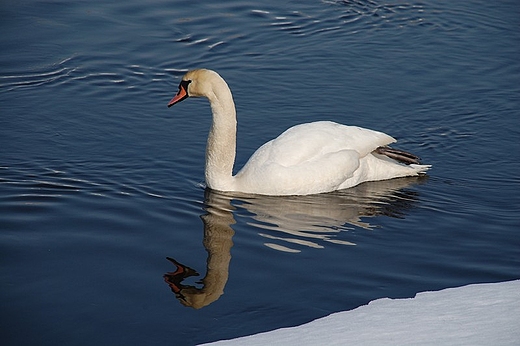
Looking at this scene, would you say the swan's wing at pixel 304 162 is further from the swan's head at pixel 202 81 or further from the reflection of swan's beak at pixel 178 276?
the reflection of swan's beak at pixel 178 276

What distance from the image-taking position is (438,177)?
9.91 meters

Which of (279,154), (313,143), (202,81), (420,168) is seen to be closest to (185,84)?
(202,81)

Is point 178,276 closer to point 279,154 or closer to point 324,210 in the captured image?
point 324,210

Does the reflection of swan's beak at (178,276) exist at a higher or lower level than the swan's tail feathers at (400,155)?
lower

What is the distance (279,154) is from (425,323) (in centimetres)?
348

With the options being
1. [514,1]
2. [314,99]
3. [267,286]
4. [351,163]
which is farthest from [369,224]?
[514,1]

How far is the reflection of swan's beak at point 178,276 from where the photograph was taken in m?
7.17

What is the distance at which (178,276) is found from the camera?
24.3 ft

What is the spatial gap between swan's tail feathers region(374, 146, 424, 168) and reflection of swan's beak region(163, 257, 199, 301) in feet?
10.0

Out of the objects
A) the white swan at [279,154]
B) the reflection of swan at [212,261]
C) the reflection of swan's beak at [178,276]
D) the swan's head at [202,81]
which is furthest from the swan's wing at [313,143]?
the reflection of swan's beak at [178,276]

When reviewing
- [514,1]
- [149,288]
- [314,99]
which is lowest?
[149,288]

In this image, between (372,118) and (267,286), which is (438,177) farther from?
(267,286)

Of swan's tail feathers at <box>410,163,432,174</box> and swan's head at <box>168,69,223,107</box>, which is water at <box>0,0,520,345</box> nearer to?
swan's tail feathers at <box>410,163,432,174</box>

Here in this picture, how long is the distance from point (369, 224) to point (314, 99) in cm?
343
